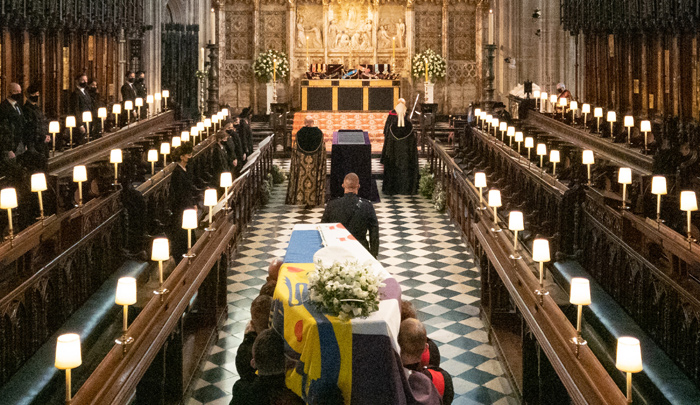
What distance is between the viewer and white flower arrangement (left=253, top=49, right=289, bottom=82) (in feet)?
86.8

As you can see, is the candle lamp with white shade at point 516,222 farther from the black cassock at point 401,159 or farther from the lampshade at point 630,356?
the black cassock at point 401,159

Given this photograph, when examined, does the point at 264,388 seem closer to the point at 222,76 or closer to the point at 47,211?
the point at 47,211

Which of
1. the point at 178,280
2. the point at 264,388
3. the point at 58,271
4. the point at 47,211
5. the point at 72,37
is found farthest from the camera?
the point at 72,37

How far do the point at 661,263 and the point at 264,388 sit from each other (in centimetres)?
386

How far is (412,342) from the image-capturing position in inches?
181

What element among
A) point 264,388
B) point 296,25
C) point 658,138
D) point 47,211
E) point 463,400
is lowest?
point 463,400

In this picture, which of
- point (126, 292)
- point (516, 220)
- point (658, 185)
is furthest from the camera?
point (658, 185)

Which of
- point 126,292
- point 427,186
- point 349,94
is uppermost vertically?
point 349,94

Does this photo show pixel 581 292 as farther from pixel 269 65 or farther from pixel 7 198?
pixel 269 65

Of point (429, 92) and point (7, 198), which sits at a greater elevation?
point (429, 92)

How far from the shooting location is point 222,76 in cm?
2748

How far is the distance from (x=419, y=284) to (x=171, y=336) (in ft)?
14.2

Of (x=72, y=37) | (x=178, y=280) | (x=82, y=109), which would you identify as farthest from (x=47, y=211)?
(x=72, y=37)

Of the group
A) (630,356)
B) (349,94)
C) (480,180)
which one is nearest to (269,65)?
(349,94)
